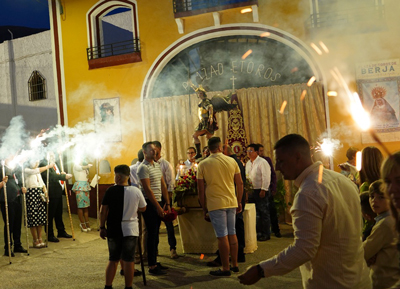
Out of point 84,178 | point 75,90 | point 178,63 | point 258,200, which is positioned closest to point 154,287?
point 258,200

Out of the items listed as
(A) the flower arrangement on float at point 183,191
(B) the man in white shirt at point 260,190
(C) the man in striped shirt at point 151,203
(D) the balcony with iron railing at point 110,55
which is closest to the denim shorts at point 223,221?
(C) the man in striped shirt at point 151,203

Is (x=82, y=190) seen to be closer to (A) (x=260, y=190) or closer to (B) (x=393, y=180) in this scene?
(A) (x=260, y=190)

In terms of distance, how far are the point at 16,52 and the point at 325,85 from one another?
46.2 feet

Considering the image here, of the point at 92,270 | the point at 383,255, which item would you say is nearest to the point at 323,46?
the point at 92,270

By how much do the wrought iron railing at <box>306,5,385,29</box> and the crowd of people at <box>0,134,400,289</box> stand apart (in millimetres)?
3385

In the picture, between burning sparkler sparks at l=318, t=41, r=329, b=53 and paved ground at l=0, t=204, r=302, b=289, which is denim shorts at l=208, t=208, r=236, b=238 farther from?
burning sparkler sparks at l=318, t=41, r=329, b=53

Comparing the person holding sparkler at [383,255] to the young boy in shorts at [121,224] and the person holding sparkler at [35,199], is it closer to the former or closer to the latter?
the young boy in shorts at [121,224]

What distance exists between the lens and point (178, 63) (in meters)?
11.5

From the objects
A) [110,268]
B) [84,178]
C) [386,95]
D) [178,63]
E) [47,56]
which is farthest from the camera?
[47,56]

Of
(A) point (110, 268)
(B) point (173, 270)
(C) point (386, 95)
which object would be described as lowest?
(B) point (173, 270)

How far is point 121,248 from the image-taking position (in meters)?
5.25

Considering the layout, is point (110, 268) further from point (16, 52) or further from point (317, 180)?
point (16, 52)

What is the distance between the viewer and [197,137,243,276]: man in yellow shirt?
5.93 metres

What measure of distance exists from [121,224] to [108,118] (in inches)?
286
